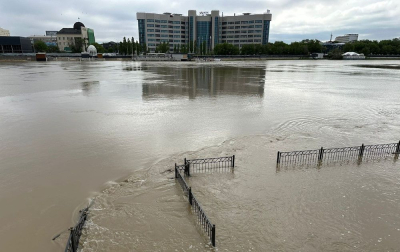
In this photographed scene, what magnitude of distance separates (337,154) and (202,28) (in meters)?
174

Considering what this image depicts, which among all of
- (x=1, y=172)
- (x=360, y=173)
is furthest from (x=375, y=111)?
(x=1, y=172)

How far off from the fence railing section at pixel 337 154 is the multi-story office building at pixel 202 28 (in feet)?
539

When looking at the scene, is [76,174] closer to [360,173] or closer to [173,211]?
[173,211]

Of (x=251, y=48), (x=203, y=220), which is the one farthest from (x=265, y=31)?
(x=203, y=220)

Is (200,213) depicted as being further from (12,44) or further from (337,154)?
(12,44)

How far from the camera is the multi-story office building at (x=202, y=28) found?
169m

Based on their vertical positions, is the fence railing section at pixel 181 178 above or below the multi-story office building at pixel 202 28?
below

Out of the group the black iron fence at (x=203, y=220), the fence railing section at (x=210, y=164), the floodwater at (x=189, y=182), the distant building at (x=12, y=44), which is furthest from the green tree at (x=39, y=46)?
the black iron fence at (x=203, y=220)

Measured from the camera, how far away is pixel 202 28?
568ft

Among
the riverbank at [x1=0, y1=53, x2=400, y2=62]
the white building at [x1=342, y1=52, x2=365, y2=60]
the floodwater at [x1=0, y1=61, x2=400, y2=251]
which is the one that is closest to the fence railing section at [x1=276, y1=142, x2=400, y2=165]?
the floodwater at [x1=0, y1=61, x2=400, y2=251]

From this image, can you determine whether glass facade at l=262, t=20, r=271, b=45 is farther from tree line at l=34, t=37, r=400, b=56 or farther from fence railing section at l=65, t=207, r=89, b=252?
fence railing section at l=65, t=207, r=89, b=252

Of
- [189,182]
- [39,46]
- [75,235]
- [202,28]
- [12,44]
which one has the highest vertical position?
[202,28]

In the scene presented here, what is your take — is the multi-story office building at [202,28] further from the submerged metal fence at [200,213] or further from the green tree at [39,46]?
the submerged metal fence at [200,213]

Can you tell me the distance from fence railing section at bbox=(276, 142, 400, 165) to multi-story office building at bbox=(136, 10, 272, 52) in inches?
6466
